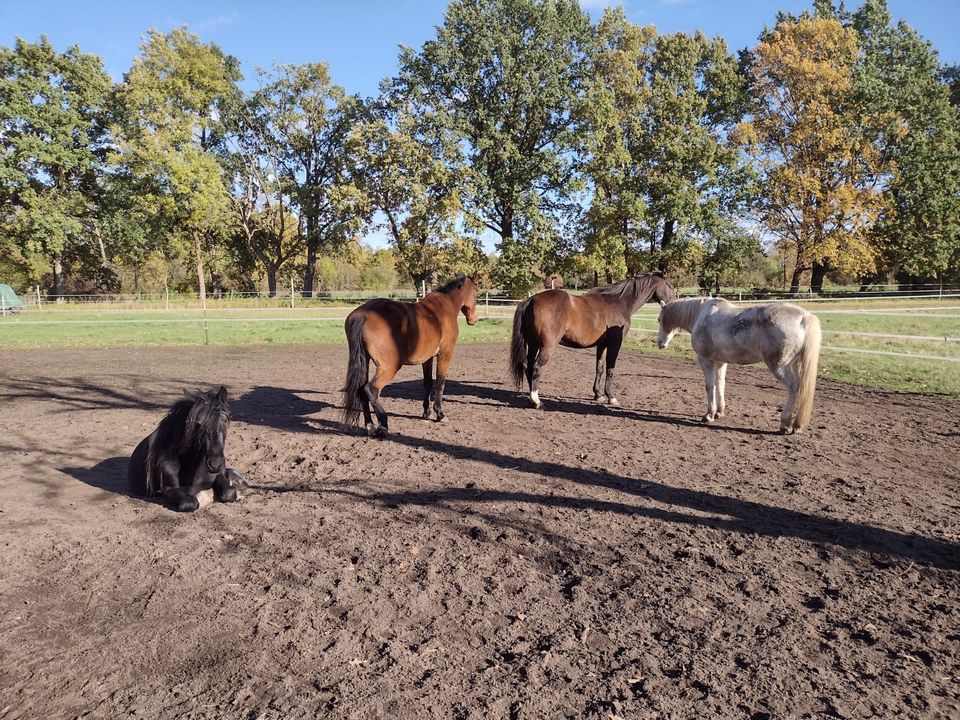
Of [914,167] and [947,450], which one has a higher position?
[914,167]

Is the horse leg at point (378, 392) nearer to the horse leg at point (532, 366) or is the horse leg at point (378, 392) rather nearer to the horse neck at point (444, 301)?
the horse neck at point (444, 301)

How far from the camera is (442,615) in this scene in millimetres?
3006

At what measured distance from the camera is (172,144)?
33.6 m

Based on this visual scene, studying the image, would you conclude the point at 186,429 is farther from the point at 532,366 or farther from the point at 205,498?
the point at 532,366

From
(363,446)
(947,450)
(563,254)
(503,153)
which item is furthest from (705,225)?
(363,446)

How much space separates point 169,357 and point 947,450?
14403 mm

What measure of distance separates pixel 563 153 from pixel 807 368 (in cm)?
2876

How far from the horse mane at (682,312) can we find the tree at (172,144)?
1109 inches

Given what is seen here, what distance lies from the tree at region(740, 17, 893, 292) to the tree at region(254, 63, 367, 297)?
79.8 ft

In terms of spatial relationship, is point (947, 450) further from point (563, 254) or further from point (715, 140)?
point (715, 140)

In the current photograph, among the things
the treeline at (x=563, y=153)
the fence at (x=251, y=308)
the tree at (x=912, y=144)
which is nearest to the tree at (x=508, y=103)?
the treeline at (x=563, y=153)

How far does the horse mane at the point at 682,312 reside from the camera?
7.81 m

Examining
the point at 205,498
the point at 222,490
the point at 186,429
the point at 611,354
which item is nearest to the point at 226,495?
the point at 222,490

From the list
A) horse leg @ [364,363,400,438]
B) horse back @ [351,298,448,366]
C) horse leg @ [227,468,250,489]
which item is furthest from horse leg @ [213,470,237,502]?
horse back @ [351,298,448,366]
